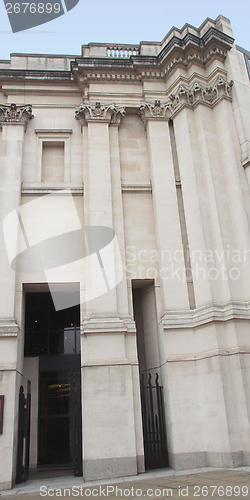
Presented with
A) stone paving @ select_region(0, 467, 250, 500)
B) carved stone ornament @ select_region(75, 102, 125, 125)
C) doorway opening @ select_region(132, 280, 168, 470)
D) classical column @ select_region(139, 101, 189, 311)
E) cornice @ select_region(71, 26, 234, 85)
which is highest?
cornice @ select_region(71, 26, 234, 85)

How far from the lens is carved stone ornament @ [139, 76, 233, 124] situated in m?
18.6

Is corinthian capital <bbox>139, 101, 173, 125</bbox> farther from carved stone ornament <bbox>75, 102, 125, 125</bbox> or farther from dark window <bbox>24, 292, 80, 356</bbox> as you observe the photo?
dark window <bbox>24, 292, 80, 356</bbox>

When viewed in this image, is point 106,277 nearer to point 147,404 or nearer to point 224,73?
point 147,404

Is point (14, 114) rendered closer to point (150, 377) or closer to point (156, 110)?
point (156, 110)

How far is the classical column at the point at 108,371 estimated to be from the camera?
13.2 meters

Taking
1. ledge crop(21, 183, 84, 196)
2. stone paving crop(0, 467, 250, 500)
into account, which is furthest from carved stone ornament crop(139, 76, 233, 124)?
stone paving crop(0, 467, 250, 500)

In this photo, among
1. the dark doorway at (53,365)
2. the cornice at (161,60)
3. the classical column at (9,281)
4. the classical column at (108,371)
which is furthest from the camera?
the cornice at (161,60)

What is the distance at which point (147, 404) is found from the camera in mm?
15734

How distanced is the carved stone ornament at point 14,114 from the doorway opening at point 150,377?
981 cm

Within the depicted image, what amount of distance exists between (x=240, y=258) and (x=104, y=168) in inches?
293

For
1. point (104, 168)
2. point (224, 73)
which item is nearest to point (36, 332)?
point (104, 168)

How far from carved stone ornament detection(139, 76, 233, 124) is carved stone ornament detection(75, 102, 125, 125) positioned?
137cm

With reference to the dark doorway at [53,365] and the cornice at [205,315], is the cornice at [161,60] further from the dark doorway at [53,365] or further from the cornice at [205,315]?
the cornice at [205,315]

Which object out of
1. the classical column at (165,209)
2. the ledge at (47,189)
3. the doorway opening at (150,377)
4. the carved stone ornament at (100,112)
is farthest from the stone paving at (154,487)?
the carved stone ornament at (100,112)
